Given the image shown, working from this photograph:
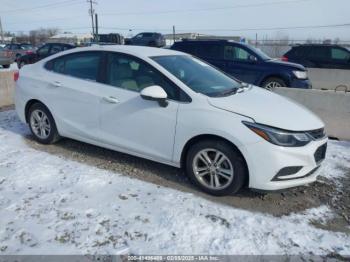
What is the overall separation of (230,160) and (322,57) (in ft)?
38.1

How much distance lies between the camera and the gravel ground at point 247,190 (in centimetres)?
370

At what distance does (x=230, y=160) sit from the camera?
3660 millimetres

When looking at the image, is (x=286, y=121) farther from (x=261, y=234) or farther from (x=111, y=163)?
(x=111, y=163)

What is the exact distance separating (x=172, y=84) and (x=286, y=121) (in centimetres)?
136

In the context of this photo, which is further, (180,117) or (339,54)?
(339,54)

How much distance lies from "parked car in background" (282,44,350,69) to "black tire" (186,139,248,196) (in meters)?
10.7

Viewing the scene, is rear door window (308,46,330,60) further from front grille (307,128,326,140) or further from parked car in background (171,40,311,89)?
front grille (307,128,326,140)

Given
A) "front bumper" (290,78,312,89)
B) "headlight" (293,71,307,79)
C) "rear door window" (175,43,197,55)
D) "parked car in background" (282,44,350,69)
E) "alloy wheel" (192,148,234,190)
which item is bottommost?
"alloy wheel" (192,148,234,190)

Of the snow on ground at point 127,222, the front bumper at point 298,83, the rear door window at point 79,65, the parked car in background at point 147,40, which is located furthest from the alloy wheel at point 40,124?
the parked car in background at point 147,40

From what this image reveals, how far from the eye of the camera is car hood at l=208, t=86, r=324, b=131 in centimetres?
361

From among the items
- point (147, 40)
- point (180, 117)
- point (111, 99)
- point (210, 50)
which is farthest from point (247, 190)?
point (147, 40)

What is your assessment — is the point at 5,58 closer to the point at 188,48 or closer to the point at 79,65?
the point at 188,48

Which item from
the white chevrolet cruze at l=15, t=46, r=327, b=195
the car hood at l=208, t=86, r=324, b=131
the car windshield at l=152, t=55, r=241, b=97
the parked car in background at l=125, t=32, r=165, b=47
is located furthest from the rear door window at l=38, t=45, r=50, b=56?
the parked car in background at l=125, t=32, r=165, b=47

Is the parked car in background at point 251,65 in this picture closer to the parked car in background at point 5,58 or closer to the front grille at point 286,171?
the front grille at point 286,171
